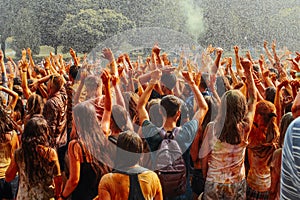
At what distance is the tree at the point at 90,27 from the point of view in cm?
1780

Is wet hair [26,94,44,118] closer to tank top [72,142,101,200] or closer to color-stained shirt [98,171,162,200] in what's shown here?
tank top [72,142,101,200]

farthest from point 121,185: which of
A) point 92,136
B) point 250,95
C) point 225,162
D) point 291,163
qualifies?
point 250,95

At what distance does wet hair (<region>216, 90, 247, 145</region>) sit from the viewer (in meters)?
3.76

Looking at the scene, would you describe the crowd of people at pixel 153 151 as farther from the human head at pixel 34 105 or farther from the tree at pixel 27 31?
the tree at pixel 27 31

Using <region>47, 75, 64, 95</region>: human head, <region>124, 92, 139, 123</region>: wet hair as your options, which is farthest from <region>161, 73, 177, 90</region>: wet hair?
<region>47, 75, 64, 95</region>: human head

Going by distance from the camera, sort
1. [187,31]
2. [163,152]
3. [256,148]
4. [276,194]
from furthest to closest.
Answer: [187,31]
[256,148]
[163,152]
[276,194]

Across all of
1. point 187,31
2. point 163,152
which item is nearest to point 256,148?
point 163,152

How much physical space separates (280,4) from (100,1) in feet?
23.7

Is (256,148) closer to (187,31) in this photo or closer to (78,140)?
(78,140)

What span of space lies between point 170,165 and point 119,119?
23.4 inches

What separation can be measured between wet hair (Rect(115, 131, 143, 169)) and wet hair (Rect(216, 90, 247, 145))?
3.13ft

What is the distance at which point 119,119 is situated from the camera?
4.07 metres

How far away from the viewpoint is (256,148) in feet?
14.4

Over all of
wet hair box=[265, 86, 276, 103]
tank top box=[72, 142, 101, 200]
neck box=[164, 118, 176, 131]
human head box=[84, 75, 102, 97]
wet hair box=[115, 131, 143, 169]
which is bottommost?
tank top box=[72, 142, 101, 200]
